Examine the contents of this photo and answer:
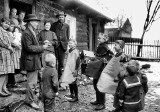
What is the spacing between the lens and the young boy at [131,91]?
3.96 m

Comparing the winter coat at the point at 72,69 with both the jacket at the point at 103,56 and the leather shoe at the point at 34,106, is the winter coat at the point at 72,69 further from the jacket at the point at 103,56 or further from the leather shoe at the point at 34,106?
the leather shoe at the point at 34,106

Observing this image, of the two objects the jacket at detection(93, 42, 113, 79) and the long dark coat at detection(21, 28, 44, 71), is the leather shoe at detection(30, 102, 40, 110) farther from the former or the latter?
the jacket at detection(93, 42, 113, 79)

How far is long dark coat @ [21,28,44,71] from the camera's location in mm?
4465

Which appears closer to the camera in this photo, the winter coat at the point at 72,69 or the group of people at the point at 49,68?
the group of people at the point at 49,68

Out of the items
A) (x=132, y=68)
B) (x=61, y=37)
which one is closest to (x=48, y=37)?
(x=61, y=37)

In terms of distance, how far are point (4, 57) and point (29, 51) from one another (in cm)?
110

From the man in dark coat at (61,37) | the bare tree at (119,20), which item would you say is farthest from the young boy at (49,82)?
the bare tree at (119,20)

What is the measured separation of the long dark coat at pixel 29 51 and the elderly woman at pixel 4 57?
2.95 feet

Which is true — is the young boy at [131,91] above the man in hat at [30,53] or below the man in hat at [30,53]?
below

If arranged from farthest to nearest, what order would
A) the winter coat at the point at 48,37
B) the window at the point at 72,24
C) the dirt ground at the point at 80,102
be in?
1. the window at the point at 72,24
2. the winter coat at the point at 48,37
3. the dirt ground at the point at 80,102

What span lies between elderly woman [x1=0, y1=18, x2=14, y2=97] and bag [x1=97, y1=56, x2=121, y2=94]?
2214 mm

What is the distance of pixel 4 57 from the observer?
5262mm

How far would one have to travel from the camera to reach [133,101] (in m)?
3.97

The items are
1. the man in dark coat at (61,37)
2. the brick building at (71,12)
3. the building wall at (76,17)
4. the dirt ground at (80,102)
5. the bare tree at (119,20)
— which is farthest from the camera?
the bare tree at (119,20)
